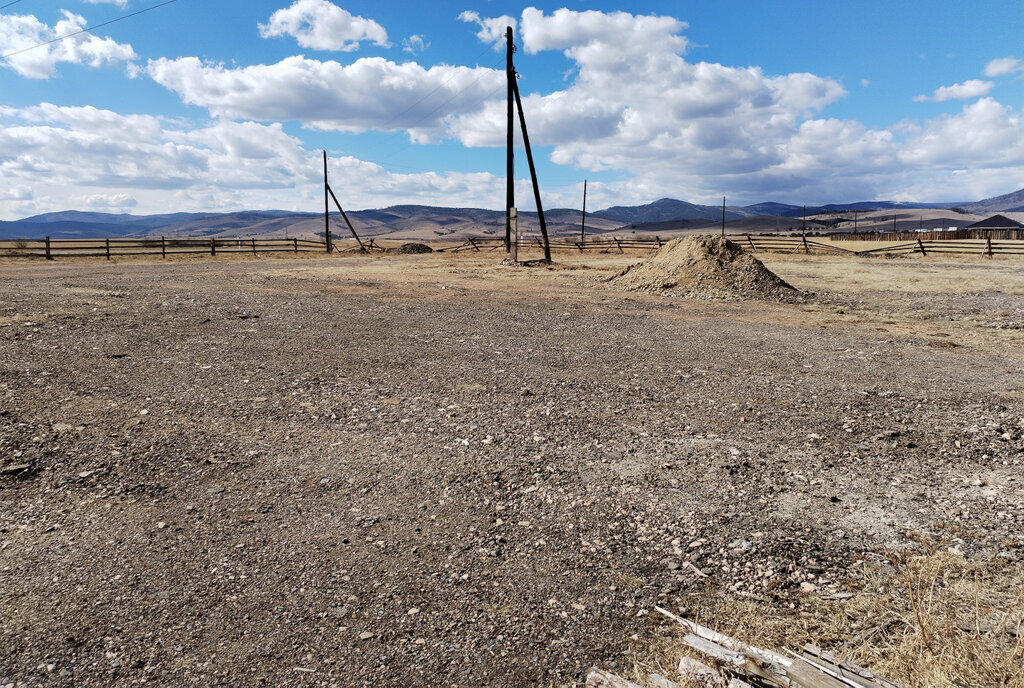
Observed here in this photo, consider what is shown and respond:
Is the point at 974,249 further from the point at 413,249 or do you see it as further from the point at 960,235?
the point at 413,249

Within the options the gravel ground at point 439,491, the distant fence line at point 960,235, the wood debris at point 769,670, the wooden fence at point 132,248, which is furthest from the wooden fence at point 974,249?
the wood debris at point 769,670

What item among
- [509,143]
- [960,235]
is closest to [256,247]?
[509,143]

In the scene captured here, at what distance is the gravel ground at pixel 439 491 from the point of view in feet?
11.7

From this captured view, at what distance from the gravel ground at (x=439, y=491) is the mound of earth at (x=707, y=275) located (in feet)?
23.1

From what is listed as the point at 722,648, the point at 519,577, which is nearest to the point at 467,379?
the point at 519,577

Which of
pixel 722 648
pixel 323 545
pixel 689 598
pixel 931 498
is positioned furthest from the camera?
pixel 931 498

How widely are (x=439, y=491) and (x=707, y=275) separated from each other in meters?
14.3

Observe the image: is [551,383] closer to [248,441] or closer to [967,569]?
[248,441]

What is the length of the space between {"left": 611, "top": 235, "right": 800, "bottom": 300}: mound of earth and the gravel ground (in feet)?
23.1

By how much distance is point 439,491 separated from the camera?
16.9 feet

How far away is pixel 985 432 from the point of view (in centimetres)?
620

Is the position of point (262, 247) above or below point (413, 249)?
above

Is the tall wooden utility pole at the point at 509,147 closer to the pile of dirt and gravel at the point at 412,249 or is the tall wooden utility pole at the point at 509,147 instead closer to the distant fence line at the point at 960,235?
the pile of dirt and gravel at the point at 412,249

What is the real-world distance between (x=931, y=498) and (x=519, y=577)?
3.19 m
